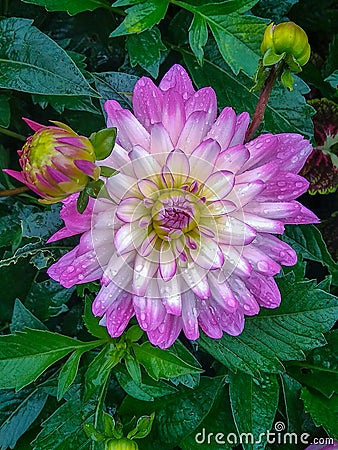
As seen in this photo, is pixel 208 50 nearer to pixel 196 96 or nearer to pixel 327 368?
pixel 196 96

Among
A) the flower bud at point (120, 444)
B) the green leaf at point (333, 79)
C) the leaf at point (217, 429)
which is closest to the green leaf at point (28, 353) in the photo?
the flower bud at point (120, 444)

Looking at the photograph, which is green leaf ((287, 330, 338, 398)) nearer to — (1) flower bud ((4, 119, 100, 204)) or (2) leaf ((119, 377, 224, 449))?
(2) leaf ((119, 377, 224, 449))

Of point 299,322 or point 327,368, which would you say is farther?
point 327,368

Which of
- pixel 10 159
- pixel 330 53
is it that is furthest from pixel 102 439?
pixel 330 53

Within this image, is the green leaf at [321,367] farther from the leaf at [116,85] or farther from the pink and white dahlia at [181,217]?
the leaf at [116,85]

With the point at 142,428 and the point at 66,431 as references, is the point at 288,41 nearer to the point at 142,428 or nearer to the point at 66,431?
the point at 142,428

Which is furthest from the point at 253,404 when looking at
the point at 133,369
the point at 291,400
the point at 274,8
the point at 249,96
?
the point at 274,8
